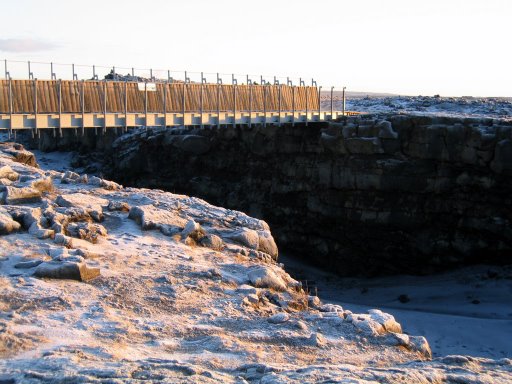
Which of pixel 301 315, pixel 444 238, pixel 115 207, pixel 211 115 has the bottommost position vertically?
pixel 444 238

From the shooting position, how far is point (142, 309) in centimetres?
908

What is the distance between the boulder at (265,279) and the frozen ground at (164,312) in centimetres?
2

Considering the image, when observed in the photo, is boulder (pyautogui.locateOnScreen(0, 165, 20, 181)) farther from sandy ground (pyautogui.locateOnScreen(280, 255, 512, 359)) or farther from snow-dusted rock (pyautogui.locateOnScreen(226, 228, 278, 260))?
sandy ground (pyautogui.locateOnScreen(280, 255, 512, 359))

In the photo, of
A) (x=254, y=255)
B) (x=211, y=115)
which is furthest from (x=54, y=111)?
(x=254, y=255)

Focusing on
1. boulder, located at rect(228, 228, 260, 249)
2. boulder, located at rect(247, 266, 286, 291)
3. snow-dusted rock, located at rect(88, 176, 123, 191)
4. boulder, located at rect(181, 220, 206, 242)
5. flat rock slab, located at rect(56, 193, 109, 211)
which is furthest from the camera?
snow-dusted rock, located at rect(88, 176, 123, 191)

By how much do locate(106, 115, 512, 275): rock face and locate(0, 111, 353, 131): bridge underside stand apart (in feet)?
5.41

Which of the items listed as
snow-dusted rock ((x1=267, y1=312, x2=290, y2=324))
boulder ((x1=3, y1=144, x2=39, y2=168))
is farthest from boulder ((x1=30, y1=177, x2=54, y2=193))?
snow-dusted rock ((x1=267, y1=312, x2=290, y2=324))

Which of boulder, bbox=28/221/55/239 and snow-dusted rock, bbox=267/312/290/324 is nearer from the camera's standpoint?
snow-dusted rock, bbox=267/312/290/324

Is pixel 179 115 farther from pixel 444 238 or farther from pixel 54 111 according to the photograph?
pixel 444 238

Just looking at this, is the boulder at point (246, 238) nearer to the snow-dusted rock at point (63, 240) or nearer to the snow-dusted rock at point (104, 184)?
the snow-dusted rock at point (63, 240)

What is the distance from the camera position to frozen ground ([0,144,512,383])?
697 cm

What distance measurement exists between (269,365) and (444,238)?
20387mm

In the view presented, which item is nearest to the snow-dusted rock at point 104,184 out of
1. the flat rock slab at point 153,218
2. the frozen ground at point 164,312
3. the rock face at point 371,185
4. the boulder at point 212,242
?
the frozen ground at point 164,312

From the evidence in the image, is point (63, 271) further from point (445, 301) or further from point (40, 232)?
point (445, 301)
